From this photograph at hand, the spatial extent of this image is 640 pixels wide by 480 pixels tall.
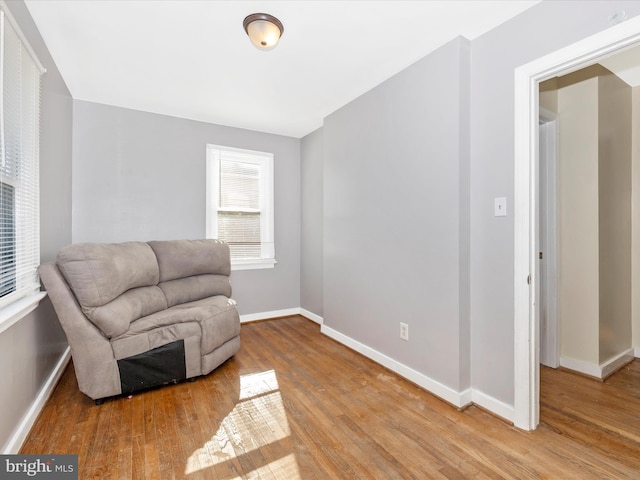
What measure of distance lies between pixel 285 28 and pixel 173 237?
8.20ft

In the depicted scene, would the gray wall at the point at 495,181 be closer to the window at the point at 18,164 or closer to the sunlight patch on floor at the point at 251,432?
the sunlight patch on floor at the point at 251,432

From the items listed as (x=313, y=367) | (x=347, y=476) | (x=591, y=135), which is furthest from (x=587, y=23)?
(x=313, y=367)

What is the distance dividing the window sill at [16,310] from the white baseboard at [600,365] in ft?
12.6

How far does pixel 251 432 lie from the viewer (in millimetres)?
1875

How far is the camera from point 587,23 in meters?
1.62

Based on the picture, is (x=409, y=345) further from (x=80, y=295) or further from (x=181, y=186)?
(x=181, y=186)

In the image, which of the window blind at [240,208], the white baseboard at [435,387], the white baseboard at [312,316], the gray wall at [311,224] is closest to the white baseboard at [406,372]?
the white baseboard at [435,387]

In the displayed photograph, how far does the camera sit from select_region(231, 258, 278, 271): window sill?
3977 mm

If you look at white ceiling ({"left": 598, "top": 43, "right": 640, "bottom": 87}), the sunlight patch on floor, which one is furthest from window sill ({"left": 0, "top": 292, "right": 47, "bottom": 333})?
white ceiling ({"left": 598, "top": 43, "right": 640, "bottom": 87})

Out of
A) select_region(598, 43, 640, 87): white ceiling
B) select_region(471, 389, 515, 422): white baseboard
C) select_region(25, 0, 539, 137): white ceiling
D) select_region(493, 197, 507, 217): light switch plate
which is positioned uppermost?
select_region(598, 43, 640, 87): white ceiling

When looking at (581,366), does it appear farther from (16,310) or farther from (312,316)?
(16,310)

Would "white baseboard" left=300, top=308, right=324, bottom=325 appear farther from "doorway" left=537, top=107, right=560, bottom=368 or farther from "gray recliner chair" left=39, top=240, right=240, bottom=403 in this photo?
"doorway" left=537, top=107, right=560, bottom=368

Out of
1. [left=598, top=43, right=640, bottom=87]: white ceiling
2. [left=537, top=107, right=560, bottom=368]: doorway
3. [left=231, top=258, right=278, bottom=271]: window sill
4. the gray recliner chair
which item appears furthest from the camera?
A: [left=231, top=258, right=278, bottom=271]: window sill

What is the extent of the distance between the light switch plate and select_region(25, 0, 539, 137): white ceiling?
1.11 metres
